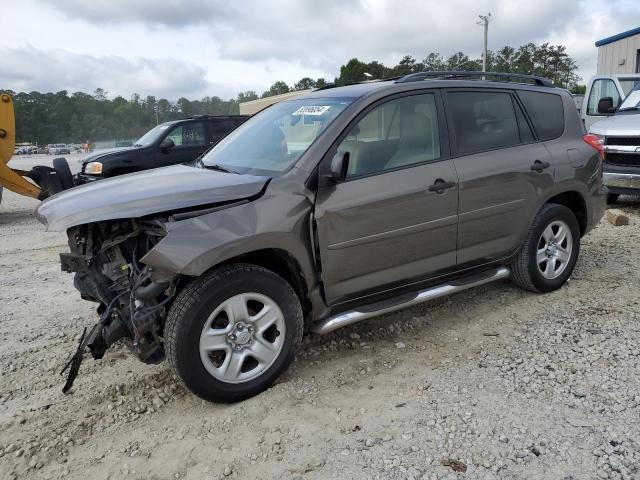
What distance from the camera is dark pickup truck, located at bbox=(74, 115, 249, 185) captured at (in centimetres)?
942

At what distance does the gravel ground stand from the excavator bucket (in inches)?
215

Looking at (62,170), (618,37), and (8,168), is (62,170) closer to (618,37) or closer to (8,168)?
(8,168)

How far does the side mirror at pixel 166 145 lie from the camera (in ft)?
32.7

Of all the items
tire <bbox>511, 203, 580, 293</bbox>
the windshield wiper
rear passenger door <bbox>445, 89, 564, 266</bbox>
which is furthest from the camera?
tire <bbox>511, 203, 580, 293</bbox>

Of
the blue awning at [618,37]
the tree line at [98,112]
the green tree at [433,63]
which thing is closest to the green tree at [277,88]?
the tree line at [98,112]

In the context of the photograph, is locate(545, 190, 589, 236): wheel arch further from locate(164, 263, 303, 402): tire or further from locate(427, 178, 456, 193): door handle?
locate(164, 263, 303, 402): tire

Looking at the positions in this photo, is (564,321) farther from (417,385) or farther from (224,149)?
(224,149)

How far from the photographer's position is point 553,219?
442 cm

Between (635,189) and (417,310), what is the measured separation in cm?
495

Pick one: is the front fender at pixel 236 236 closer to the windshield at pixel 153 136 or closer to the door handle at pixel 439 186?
the door handle at pixel 439 186

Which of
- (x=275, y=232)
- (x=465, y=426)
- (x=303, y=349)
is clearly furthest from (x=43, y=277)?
(x=465, y=426)

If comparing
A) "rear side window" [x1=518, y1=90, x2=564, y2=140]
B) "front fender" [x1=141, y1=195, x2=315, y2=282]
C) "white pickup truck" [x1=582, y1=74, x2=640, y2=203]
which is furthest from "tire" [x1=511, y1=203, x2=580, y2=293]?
"white pickup truck" [x1=582, y1=74, x2=640, y2=203]

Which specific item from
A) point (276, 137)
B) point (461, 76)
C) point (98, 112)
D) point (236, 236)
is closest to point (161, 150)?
point (276, 137)

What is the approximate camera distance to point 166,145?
9.98 meters
